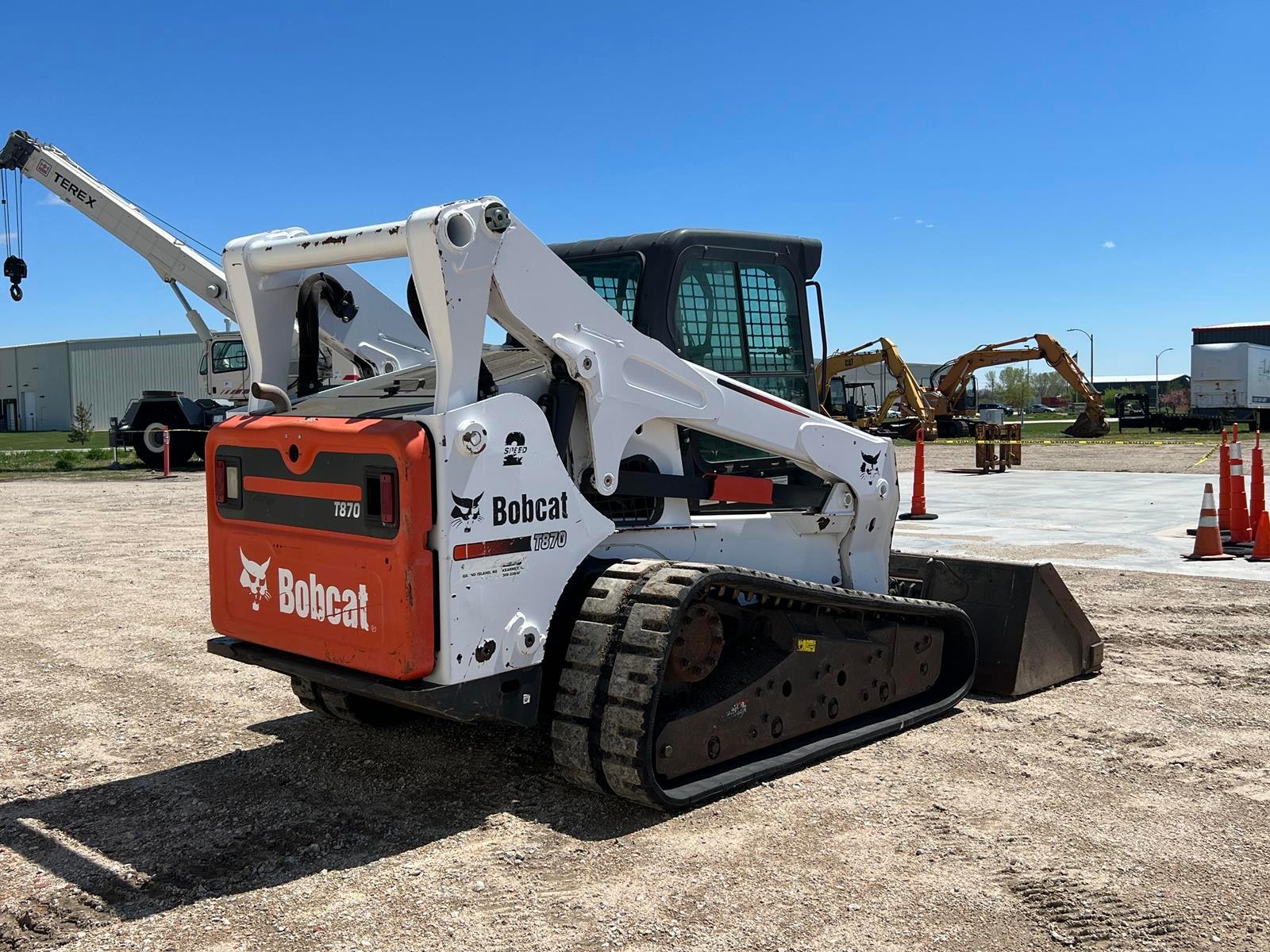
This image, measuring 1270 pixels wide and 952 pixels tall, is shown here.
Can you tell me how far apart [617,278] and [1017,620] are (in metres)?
3.06

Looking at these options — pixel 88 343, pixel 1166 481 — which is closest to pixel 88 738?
pixel 1166 481

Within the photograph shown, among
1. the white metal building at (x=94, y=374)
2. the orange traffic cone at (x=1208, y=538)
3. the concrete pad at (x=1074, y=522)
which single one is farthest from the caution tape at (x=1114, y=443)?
the white metal building at (x=94, y=374)

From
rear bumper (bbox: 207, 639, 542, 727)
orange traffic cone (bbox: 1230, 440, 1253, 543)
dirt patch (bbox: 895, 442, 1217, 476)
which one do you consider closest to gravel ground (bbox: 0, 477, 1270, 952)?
rear bumper (bbox: 207, 639, 542, 727)

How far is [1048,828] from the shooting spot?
450 centimetres

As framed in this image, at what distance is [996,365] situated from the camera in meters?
42.2

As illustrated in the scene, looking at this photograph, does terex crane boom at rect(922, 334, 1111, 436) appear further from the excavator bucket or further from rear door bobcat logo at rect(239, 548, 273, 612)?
rear door bobcat logo at rect(239, 548, 273, 612)

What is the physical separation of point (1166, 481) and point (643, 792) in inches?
758

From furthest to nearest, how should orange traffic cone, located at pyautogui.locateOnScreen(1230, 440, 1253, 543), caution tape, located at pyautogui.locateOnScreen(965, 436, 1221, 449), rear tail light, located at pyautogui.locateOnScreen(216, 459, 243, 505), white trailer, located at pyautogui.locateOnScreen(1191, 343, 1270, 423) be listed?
white trailer, located at pyautogui.locateOnScreen(1191, 343, 1270, 423) → caution tape, located at pyautogui.locateOnScreen(965, 436, 1221, 449) → orange traffic cone, located at pyautogui.locateOnScreen(1230, 440, 1253, 543) → rear tail light, located at pyautogui.locateOnScreen(216, 459, 243, 505)

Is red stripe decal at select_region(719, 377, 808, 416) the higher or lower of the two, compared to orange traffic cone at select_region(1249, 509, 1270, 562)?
higher

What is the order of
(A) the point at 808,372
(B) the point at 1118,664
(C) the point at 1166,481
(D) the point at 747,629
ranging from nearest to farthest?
(D) the point at 747,629, (A) the point at 808,372, (B) the point at 1118,664, (C) the point at 1166,481

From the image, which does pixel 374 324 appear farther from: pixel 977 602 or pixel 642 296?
pixel 977 602

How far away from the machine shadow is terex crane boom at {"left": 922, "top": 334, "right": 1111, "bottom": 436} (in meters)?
37.1

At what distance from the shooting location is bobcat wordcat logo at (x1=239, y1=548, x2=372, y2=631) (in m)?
4.41

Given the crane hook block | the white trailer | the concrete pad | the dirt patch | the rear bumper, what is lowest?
the concrete pad
